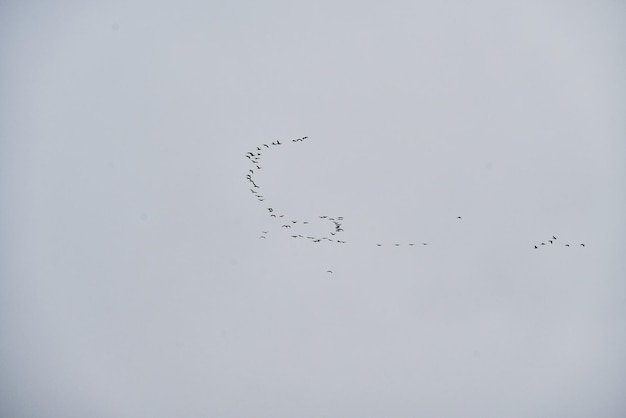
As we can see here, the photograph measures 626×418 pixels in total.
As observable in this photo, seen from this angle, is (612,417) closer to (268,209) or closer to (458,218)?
(458,218)

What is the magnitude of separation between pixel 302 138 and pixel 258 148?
198 inches

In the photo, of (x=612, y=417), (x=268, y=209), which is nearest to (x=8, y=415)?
(x=268, y=209)

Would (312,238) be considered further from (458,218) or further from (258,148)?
(458,218)

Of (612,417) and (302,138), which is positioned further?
(612,417)

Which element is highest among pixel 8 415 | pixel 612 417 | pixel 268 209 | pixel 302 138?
pixel 302 138

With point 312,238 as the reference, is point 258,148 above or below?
above

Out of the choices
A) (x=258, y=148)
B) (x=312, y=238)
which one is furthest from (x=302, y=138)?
(x=312, y=238)

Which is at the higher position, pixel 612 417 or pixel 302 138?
pixel 302 138

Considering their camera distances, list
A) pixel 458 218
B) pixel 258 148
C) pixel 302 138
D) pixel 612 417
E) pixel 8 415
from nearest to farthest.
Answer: pixel 258 148, pixel 302 138, pixel 458 218, pixel 612 417, pixel 8 415

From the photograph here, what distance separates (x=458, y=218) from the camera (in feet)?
181

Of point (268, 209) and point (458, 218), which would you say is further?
point (458, 218)

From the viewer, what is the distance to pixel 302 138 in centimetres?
4800

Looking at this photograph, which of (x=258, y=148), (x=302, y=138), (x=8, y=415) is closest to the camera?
(x=258, y=148)

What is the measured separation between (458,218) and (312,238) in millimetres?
15775
